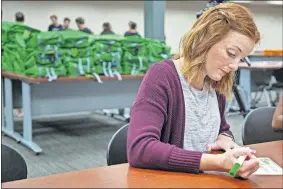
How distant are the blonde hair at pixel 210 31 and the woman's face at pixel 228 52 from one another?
0.05 ft

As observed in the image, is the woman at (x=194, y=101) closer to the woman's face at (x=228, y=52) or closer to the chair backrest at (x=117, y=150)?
the woman's face at (x=228, y=52)

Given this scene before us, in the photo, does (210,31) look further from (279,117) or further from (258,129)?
(258,129)

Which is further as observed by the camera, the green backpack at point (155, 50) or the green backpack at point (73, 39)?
the green backpack at point (155, 50)

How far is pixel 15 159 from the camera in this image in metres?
1.50

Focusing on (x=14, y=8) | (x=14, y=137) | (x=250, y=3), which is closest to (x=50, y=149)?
(x=14, y=137)

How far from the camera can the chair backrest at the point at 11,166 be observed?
1.46 m

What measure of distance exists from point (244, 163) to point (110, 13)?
382 inches

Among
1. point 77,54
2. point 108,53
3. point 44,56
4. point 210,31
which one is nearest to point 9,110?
point 44,56

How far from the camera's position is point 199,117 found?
150cm

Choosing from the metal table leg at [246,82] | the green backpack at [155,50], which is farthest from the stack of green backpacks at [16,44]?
the metal table leg at [246,82]

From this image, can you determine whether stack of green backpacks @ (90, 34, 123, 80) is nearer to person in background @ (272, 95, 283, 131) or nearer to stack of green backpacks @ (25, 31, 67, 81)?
stack of green backpacks @ (25, 31, 67, 81)

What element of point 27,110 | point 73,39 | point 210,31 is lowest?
point 27,110

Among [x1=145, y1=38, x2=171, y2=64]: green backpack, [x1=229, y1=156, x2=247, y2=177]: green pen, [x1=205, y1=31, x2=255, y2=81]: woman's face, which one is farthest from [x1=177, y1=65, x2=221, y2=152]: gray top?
[x1=145, y1=38, x2=171, y2=64]: green backpack

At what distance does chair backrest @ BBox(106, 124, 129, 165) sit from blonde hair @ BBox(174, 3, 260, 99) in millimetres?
456
